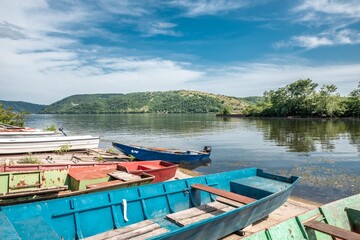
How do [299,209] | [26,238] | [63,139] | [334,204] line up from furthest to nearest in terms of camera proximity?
[63,139]
[299,209]
[334,204]
[26,238]

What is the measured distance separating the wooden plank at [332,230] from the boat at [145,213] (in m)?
1.50

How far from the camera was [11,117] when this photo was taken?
39.9 meters

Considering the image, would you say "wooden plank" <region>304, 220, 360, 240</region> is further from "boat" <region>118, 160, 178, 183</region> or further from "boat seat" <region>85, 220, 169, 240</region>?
"boat" <region>118, 160, 178, 183</region>

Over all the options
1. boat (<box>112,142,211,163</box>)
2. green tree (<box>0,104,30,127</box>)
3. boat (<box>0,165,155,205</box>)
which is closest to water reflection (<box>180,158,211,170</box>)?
boat (<box>112,142,211,163</box>)

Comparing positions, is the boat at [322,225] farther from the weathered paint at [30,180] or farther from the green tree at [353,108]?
the green tree at [353,108]

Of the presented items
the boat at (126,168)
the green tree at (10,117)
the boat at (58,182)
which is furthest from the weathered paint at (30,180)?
the green tree at (10,117)

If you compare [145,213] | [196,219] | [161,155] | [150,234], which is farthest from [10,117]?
[150,234]

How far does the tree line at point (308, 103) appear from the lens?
93750 mm

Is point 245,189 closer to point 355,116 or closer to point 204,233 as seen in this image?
point 204,233

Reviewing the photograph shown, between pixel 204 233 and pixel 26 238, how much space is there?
13.2 feet

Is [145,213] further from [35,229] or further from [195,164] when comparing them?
[195,164]

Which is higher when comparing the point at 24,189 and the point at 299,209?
the point at 24,189

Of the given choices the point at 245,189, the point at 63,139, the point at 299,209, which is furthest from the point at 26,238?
the point at 63,139

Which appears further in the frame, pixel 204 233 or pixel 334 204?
pixel 334 204
